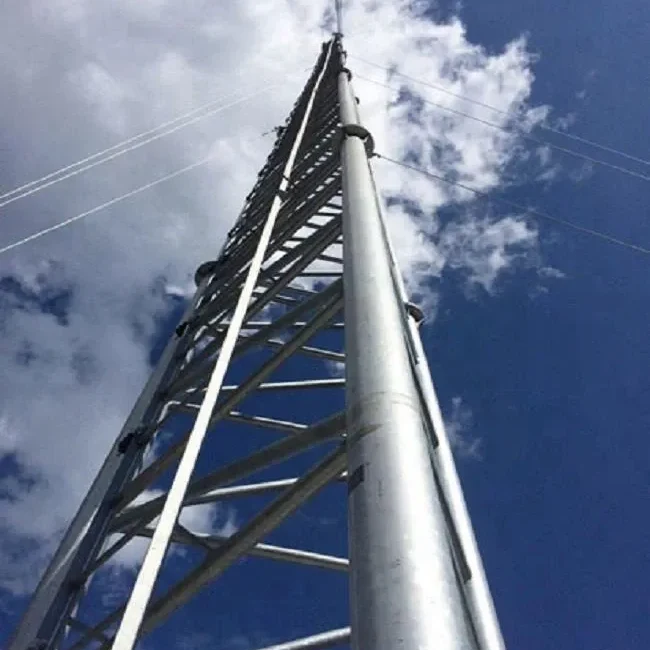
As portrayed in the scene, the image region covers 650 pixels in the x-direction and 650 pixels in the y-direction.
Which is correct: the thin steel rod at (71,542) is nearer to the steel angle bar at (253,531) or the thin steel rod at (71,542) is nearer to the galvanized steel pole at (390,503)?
the steel angle bar at (253,531)

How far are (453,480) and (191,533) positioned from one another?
1816mm

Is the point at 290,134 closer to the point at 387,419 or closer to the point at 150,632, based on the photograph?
the point at 150,632

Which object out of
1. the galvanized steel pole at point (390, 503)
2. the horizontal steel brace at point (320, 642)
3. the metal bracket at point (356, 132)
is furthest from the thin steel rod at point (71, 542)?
the metal bracket at point (356, 132)

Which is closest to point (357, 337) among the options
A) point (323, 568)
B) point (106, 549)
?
point (323, 568)

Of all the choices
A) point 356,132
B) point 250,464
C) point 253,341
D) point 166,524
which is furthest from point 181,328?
point 166,524

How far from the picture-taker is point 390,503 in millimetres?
2789

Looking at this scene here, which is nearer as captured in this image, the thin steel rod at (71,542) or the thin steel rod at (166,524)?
the thin steel rod at (166,524)

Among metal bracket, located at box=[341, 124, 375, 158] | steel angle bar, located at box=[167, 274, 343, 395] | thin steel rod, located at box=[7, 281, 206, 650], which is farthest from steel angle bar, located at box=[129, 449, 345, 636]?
metal bracket, located at box=[341, 124, 375, 158]

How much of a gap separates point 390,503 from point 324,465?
Answer: 1437 millimetres

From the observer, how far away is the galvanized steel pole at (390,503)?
2.33 meters

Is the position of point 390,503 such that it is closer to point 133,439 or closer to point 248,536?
point 248,536

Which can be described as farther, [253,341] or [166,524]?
[253,341]

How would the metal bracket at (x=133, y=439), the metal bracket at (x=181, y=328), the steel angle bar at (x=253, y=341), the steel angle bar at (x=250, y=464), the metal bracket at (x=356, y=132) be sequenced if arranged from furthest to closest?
the metal bracket at (x=181, y=328), the metal bracket at (x=356, y=132), the steel angle bar at (x=253, y=341), the metal bracket at (x=133, y=439), the steel angle bar at (x=250, y=464)

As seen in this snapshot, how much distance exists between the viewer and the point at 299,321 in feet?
24.0
